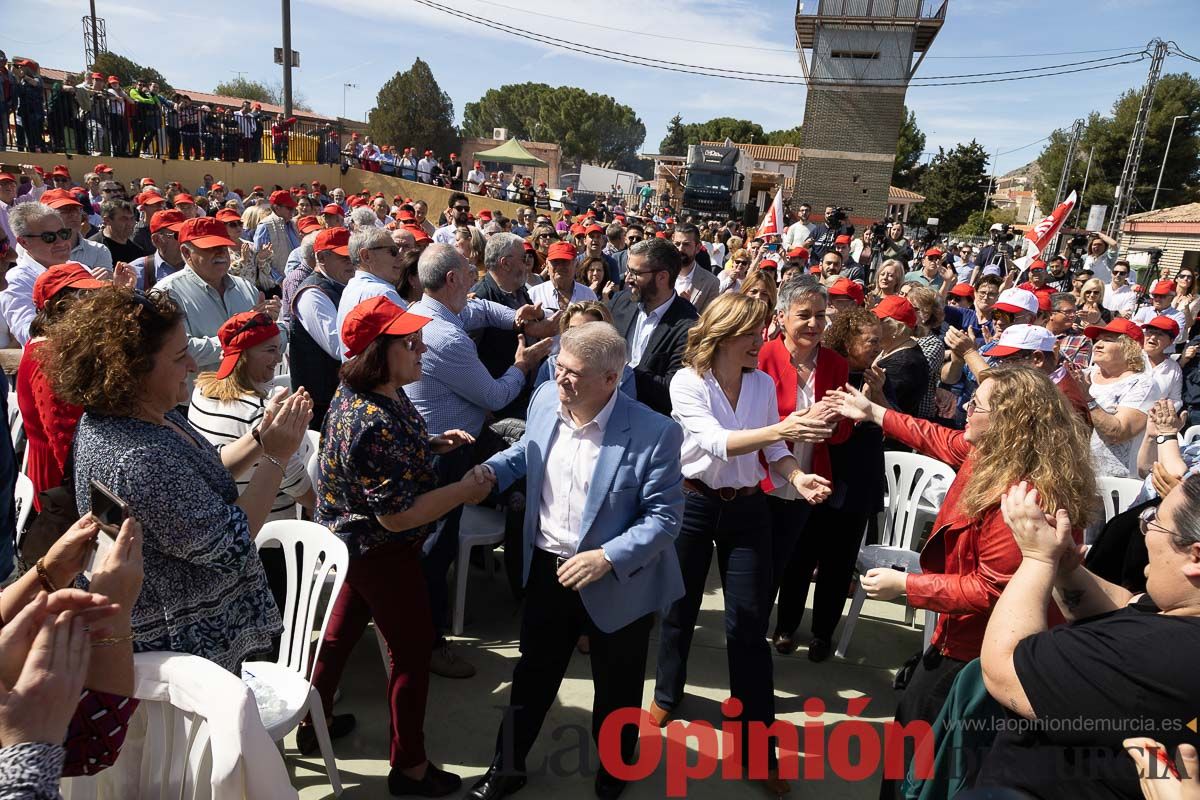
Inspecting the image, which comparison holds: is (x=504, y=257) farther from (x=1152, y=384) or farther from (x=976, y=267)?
(x=976, y=267)

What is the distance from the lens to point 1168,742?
1.43 metres

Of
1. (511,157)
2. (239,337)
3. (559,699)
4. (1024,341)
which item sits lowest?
(559,699)

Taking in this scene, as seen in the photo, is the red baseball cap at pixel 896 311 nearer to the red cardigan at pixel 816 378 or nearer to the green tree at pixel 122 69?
the red cardigan at pixel 816 378

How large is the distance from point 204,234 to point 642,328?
2.94m

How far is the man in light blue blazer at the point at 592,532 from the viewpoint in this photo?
7.85ft

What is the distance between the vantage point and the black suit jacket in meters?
3.97

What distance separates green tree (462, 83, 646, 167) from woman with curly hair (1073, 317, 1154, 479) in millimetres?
79916

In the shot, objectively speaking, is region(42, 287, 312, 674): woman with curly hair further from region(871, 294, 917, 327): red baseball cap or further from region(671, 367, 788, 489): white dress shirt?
region(871, 294, 917, 327): red baseball cap

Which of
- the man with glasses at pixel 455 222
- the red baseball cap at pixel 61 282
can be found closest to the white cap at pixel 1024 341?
the red baseball cap at pixel 61 282

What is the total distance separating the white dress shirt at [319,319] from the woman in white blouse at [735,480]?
7.58ft

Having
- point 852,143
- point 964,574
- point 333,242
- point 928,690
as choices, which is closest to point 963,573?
point 964,574

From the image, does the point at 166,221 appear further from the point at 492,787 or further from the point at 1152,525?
the point at 1152,525

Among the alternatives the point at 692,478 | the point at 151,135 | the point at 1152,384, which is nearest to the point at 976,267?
the point at 1152,384

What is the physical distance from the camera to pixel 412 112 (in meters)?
53.5
